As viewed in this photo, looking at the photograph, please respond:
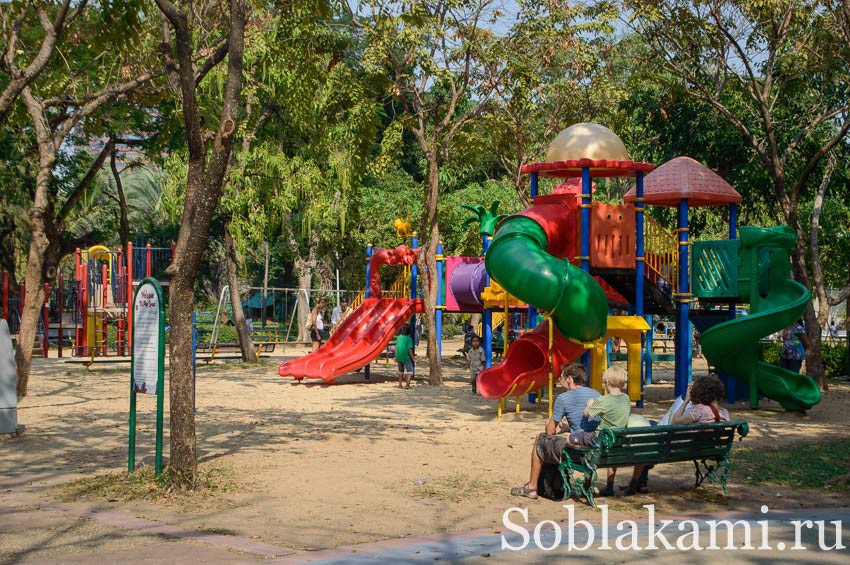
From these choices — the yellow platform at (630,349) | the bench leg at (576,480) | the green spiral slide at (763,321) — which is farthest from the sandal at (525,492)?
the green spiral slide at (763,321)

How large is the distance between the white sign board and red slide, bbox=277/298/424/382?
12428 mm

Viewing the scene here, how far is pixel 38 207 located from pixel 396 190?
1124 inches

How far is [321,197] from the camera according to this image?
106 feet

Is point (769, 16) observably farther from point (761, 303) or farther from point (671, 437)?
point (671, 437)

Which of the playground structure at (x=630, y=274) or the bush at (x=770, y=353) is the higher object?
the playground structure at (x=630, y=274)

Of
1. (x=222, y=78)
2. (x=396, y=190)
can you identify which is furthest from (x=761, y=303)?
(x=396, y=190)

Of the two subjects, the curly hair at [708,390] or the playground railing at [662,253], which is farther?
the playground railing at [662,253]

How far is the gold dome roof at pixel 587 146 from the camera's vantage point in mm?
17750

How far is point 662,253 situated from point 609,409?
35.9ft

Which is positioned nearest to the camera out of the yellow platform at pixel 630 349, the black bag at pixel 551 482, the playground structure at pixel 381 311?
the black bag at pixel 551 482

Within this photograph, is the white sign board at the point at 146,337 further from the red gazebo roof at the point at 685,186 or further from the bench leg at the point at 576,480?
the red gazebo roof at the point at 685,186

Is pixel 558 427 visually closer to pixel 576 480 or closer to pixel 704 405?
pixel 576 480

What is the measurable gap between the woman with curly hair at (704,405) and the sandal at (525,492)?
5.58ft

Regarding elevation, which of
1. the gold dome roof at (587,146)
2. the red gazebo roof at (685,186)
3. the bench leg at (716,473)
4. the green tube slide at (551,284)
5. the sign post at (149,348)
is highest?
the gold dome roof at (587,146)
